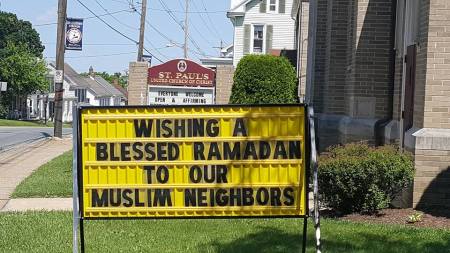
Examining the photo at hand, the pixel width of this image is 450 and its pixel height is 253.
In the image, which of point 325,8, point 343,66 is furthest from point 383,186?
point 325,8

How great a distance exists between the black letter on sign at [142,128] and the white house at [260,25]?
147 feet

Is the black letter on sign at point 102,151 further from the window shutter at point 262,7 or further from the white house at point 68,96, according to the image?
the white house at point 68,96

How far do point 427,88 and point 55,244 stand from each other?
5.03 metres

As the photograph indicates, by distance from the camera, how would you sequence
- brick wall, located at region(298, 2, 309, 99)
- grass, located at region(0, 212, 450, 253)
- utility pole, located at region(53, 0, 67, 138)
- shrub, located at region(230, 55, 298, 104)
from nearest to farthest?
grass, located at region(0, 212, 450, 253) → shrub, located at region(230, 55, 298, 104) → brick wall, located at region(298, 2, 309, 99) → utility pole, located at region(53, 0, 67, 138)

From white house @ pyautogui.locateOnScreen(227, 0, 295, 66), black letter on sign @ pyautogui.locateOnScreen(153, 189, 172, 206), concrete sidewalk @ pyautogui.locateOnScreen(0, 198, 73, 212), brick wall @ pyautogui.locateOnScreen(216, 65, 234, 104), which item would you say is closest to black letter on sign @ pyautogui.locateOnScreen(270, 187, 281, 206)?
black letter on sign @ pyautogui.locateOnScreen(153, 189, 172, 206)

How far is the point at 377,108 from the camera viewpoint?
1360cm

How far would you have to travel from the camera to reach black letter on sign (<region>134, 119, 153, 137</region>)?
6.04 m

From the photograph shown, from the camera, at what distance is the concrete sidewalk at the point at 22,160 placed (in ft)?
47.5

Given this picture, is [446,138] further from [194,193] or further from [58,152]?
[58,152]

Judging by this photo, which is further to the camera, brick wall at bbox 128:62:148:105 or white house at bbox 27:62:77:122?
white house at bbox 27:62:77:122

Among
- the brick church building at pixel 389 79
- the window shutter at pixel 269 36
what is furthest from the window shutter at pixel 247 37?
the brick church building at pixel 389 79

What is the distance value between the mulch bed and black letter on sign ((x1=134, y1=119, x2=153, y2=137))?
13.3 ft

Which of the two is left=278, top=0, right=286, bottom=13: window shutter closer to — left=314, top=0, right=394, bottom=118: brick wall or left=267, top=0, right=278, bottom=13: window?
left=267, top=0, right=278, bottom=13: window

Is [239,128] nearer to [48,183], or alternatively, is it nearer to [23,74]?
[48,183]
